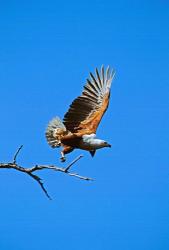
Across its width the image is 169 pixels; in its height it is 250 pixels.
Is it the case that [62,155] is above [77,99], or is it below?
below

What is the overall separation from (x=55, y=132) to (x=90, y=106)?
0.73 m

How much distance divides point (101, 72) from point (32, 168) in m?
4.52

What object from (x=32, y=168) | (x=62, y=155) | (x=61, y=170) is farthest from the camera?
(x=62, y=155)

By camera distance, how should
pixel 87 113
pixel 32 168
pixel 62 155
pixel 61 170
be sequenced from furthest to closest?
pixel 87 113 < pixel 62 155 < pixel 32 168 < pixel 61 170

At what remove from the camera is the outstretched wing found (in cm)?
849

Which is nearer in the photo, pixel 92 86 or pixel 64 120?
pixel 64 120

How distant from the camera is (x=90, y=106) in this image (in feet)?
29.4

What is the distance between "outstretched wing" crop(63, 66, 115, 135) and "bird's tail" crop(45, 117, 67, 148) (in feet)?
0.95

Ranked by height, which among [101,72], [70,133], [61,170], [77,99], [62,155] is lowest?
[61,170]

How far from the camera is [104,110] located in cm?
888

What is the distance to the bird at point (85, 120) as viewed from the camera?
26.8ft

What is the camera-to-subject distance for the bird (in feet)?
26.8

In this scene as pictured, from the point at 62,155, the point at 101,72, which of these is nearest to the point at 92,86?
the point at 101,72

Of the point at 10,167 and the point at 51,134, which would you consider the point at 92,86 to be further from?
the point at 10,167
